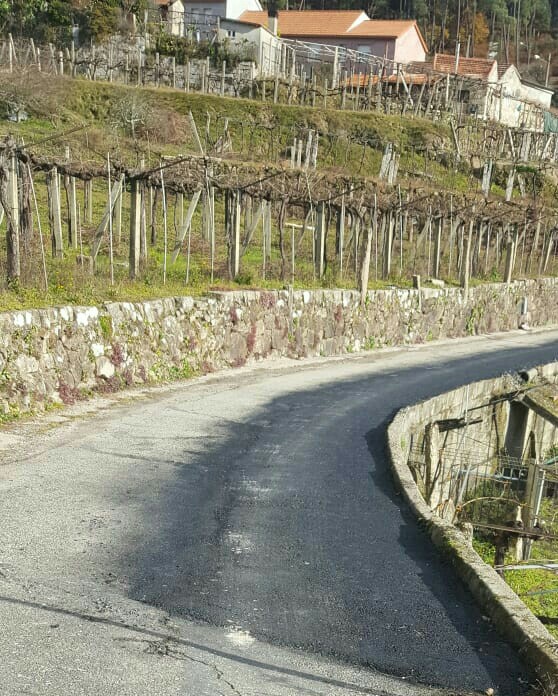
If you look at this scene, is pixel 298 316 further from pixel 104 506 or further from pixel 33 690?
pixel 33 690

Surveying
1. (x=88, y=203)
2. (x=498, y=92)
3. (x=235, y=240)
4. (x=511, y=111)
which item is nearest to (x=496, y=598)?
(x=235, y=240)

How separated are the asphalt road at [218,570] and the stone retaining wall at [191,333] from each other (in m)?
0.88

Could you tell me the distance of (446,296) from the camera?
30812 mm

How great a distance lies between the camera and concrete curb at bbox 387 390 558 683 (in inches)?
252

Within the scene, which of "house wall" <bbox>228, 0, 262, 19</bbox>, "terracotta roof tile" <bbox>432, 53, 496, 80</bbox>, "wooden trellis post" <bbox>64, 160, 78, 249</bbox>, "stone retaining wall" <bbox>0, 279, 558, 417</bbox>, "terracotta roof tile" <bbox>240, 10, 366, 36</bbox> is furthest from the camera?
"terracotta roof tile" <bbox>240, 10, 366, 36</bbox>

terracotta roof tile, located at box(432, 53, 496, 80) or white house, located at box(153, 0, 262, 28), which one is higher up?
white house, located at box(153, 0, 262, 28)

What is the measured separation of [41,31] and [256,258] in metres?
32.6

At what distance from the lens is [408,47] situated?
243 feet

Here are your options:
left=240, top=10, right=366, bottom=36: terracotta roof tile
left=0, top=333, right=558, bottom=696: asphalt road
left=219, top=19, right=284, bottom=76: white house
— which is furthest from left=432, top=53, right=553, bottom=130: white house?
left=0, top=333, right=558, bottom=696: asphalt road

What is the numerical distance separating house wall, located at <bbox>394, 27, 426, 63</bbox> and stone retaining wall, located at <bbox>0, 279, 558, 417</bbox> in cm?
4521

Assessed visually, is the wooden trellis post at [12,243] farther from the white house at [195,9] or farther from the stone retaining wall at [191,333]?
the white house at [195,9]

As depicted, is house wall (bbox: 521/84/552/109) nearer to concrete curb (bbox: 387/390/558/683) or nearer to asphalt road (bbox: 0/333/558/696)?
asphalt road (bbox: 0/333/558/696)

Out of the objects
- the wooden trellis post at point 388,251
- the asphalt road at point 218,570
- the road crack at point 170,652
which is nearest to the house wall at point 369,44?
the wooden trellis post at point 388,251

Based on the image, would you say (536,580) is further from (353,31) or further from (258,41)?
(353,31)
